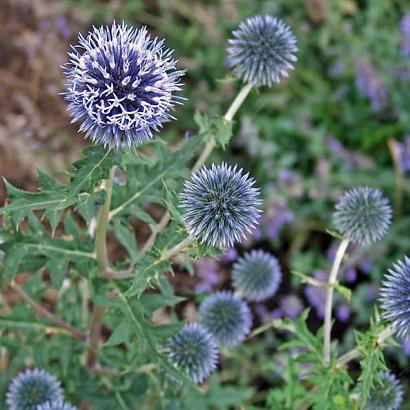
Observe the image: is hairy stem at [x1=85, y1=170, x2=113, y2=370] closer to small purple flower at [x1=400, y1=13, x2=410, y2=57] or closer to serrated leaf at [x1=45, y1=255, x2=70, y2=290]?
serrated leaf at [x1=45, y1=255, x2=70, y2=290]

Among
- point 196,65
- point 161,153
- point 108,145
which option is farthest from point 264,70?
point 196,65

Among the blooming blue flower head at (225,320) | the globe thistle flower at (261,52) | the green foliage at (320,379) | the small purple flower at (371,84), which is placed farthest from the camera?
the small purple flower at (371,84)

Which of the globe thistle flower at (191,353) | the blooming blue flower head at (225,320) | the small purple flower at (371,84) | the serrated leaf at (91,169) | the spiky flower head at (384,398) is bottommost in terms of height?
the spiky flower head at (384,398)

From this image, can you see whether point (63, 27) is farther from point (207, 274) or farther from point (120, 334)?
point (120, 334)

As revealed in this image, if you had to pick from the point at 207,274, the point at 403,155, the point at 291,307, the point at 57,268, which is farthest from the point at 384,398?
the point at 403,155

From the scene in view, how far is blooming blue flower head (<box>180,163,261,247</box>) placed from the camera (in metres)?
1.91

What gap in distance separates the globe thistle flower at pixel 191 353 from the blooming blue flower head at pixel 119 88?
109cm

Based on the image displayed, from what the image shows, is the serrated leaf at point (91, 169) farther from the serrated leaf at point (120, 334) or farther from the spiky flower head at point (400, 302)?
the spiky flower head at point (400, 302)

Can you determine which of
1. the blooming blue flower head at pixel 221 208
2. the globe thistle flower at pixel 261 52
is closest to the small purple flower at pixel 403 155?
the globe thistle flower at pixel 261 52

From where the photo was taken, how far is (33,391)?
268 cm

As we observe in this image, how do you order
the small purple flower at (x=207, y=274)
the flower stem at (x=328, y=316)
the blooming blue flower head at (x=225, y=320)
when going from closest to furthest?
the flower stem at (x=328, y=316)
the blooming blue flower head at (x=225, y=320)
the small purple flower at (x=207, y=274)

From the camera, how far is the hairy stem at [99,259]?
200 centimetres

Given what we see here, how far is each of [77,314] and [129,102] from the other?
1.51m

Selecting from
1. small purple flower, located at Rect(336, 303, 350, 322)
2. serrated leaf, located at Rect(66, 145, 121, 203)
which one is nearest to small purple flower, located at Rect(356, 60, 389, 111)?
small purple flower, located at Rect(336, 303, 350, 322)
